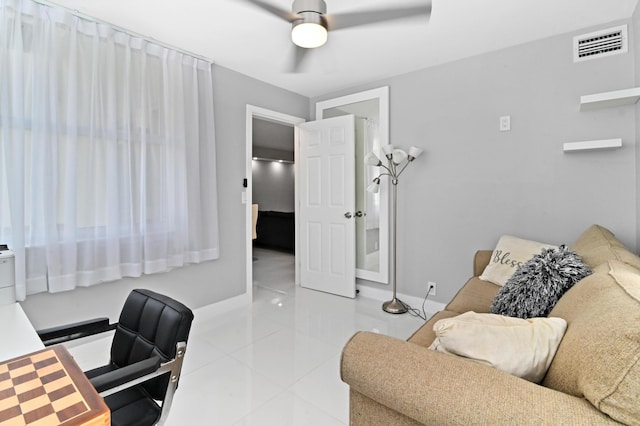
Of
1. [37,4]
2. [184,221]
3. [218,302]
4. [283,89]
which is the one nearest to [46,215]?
[184,221]

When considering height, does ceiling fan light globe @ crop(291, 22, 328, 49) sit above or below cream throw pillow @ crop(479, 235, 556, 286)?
above

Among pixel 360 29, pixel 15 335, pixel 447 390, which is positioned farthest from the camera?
pixel 360 29

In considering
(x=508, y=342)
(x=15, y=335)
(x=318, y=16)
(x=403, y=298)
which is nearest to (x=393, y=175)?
(x=403, y=298)

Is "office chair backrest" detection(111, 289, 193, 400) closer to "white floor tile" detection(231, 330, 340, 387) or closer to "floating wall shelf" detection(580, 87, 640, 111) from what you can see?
"white floor tile" detection(231, 330, 340, 387)

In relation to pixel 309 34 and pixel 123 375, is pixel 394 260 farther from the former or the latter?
pixel 123 375

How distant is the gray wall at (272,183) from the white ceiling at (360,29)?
530 centimetres

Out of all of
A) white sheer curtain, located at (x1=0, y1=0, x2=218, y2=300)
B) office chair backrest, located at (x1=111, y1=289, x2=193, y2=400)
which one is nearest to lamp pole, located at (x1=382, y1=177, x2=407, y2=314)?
white sheer curtain, located at (x1=0, y1=0, x2=218, y2=300)

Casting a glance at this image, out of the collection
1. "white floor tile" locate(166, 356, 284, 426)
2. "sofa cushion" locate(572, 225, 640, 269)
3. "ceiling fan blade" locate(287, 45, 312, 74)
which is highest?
"ceiling fan blade" locate(287, 45, 312, 74)

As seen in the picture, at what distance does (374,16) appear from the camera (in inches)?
79.9

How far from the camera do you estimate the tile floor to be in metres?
1.80

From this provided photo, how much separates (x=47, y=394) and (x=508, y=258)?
2620 millimetres

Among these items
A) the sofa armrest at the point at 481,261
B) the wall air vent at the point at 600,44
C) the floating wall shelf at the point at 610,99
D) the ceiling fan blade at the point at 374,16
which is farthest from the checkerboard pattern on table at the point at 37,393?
the wall air vent at the point at 600,44

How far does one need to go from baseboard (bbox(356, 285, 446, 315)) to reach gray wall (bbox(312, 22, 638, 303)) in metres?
0.07

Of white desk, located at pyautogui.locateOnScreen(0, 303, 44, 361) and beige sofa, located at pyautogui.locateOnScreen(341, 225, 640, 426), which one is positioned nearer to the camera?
beige sofa, located at pyautogui.locateOnScreen(341, 225, 640, 426)
